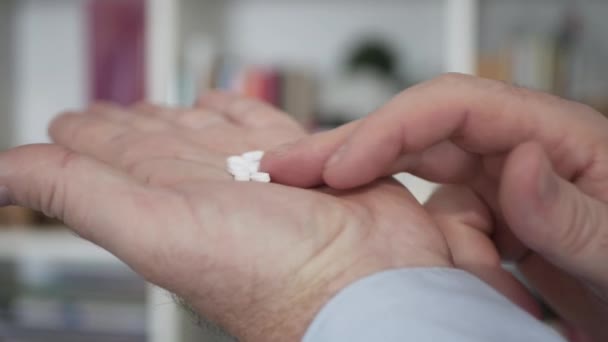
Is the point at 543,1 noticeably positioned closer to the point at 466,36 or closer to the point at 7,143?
the point at 466,36

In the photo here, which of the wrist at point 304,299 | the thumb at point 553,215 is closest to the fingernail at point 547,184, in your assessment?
the thumb at point 553,215

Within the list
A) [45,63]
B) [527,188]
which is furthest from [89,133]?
[45,63]

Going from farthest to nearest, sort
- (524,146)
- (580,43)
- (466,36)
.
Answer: (580,43)
(466,36)
(524,146)

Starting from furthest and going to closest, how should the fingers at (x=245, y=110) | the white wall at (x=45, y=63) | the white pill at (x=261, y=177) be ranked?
the white wall at (x=45, y=63), the fingers at (x=245, y=110), the white pill at (x=261, y=177)

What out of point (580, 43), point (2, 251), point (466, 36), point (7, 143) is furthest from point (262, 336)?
point (7, 143)

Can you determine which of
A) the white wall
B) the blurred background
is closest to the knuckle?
the blurred background

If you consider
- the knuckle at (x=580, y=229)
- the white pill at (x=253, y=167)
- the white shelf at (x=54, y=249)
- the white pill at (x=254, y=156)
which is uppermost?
the white pill at (x=254, y=156)

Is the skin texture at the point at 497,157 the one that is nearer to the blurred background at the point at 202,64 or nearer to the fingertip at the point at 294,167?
the fingertip at the point at 294,167
